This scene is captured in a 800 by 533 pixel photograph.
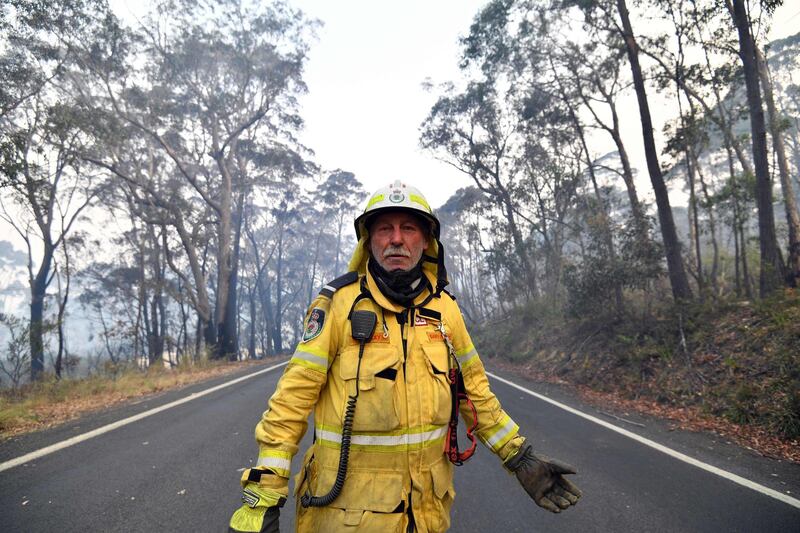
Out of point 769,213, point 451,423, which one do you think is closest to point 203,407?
point 451,423

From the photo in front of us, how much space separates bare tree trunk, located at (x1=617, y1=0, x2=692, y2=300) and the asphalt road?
5.75 metres

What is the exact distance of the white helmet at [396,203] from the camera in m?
2.07

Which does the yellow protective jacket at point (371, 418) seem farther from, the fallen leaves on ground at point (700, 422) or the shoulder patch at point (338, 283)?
the fallen leaves on ground at point (700, 422)

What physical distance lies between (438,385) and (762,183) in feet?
34.7

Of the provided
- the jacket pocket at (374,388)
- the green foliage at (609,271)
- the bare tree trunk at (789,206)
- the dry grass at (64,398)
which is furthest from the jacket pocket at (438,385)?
the green foliage at (609,271)

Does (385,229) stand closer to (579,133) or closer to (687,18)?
(687,18)

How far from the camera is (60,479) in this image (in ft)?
12.3

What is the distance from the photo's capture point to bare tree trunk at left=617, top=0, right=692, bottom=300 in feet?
33.3

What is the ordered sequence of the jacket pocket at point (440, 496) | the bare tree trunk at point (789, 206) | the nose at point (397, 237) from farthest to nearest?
1. the bare tree trunk at point (789, 206)
2. the nose at point (397, 237)
3. the jacket pocket at point (440, 496)

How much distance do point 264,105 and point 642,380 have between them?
65.5 ft

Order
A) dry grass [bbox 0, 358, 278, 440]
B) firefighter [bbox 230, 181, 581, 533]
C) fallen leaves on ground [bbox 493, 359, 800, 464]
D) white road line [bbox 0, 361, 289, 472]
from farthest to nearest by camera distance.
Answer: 1. dry grass [bbox 0, 358, 278, 440]
2. fallen leaves on ground [bbox 493, 359, 800, 464]
3. white road line [bbox 0, 361, 289, 472]
4. firefighter [bbox 230, 181, 581, 533]

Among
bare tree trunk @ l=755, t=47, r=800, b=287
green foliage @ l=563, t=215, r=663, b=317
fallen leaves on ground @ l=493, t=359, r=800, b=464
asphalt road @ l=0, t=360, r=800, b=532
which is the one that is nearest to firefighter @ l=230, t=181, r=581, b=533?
asphalt road @ l=0, t=360, r=800, b=532

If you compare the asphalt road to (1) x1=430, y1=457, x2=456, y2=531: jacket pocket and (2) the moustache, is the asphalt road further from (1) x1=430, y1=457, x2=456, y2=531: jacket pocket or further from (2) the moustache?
(2) the moustache

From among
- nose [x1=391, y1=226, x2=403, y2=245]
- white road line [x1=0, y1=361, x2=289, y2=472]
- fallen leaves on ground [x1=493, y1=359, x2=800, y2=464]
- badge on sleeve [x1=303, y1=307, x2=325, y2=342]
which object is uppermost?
nose [x1=391, y1=226, x2=403, y2=245]
